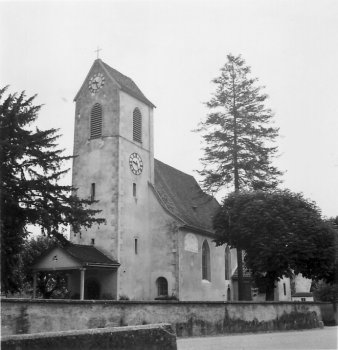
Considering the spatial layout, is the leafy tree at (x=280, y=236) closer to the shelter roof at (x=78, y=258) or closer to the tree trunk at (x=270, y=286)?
the tree trunk at (x=270, y=286)

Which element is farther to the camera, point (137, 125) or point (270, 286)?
point (137, 125)

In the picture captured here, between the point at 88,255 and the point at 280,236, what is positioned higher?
the point at 280,236

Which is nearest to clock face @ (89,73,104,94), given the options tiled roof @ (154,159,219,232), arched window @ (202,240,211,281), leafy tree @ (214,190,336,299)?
tiled roof @ (154,159,219,232)

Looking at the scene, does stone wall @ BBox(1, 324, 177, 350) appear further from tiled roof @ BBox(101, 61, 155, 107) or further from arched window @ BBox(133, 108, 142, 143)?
tiled roof @ BBox(101, 61, 155, 107)

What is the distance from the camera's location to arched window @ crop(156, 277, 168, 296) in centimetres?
3684

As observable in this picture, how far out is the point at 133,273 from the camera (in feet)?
118

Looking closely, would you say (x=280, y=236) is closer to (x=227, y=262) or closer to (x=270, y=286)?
(x=270, y=286)

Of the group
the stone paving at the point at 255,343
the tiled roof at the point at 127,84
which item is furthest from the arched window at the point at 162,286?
the stone paving at the point at 255,343

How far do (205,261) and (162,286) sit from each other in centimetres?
614

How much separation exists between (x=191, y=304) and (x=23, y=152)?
10.6 meters

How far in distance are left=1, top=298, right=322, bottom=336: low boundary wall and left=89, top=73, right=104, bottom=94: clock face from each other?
70.0ft

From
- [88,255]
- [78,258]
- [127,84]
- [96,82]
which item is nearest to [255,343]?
[78,258]

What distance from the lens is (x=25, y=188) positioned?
24516 millimetres

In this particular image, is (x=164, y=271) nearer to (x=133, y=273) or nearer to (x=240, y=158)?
(x=133, y=273)
